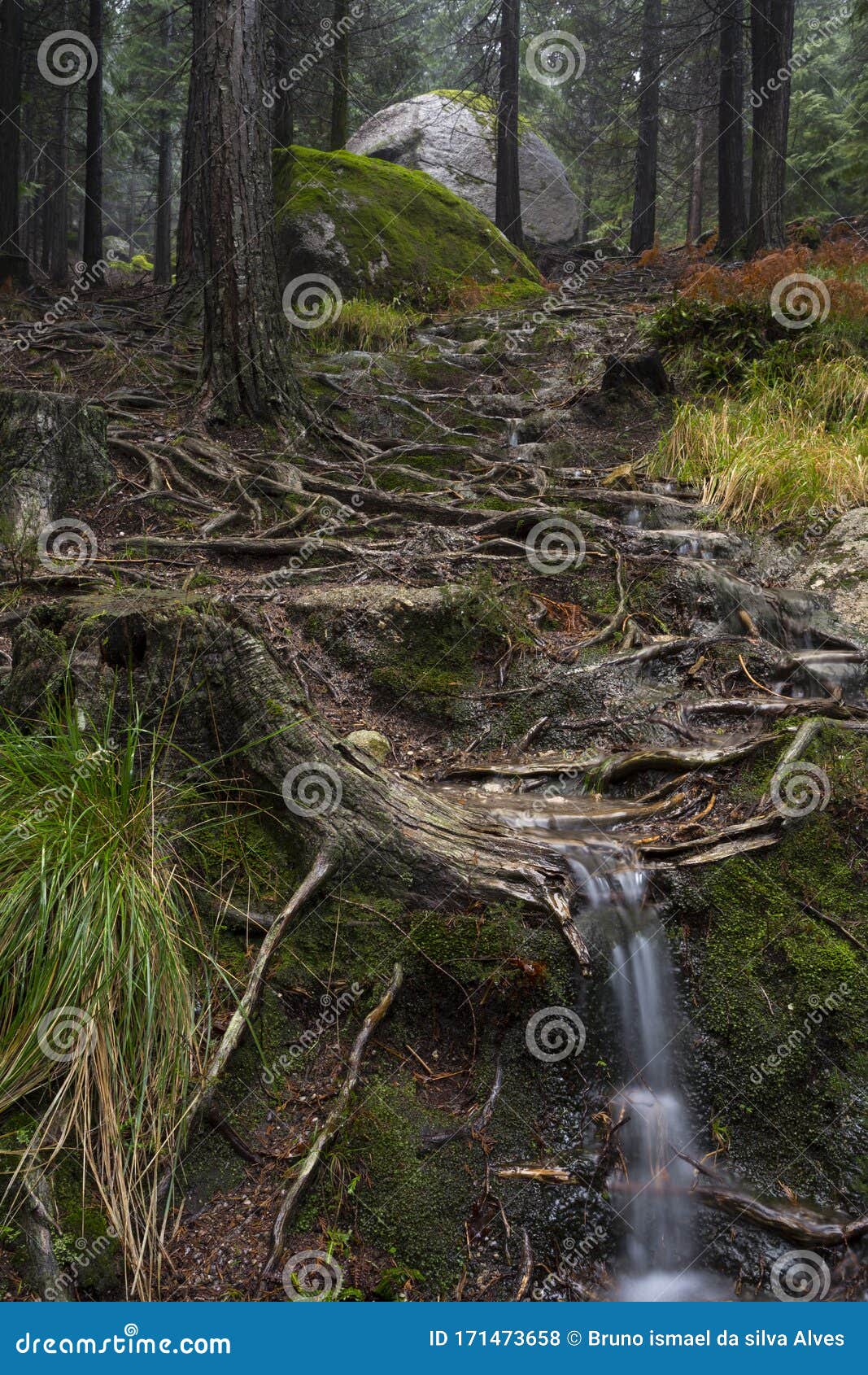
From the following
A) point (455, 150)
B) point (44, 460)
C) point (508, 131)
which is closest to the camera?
point (44, 460)

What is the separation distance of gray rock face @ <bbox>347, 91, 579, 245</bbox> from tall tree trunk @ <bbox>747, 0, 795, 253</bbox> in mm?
7957

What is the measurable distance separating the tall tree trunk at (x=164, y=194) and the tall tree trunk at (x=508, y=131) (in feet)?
26.2

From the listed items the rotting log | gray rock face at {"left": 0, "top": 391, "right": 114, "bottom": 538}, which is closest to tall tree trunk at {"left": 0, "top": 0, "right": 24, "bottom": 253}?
gray rock face at {"left": 0, "top": 391, "right": 114, "bottom": 538}

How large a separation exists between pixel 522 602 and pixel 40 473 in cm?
328

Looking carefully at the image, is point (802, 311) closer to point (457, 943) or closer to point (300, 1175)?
point (457, 943)

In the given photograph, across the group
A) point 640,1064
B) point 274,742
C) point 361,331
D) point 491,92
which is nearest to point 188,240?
point 361,331

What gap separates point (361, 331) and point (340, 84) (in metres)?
9.33

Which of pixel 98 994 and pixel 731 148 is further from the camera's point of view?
pixel 731 148

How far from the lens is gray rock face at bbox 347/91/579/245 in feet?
63.5

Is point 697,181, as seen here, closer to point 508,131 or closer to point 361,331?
point 508,131

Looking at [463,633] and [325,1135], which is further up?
[463,633]

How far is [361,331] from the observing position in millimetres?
10688

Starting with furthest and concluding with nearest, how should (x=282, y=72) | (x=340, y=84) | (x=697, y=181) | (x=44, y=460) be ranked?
(x=697, y=181) → (x=340, y=84) → (x=282, y=72) → (x=44, y=460)

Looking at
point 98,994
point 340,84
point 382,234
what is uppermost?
point 340,84
